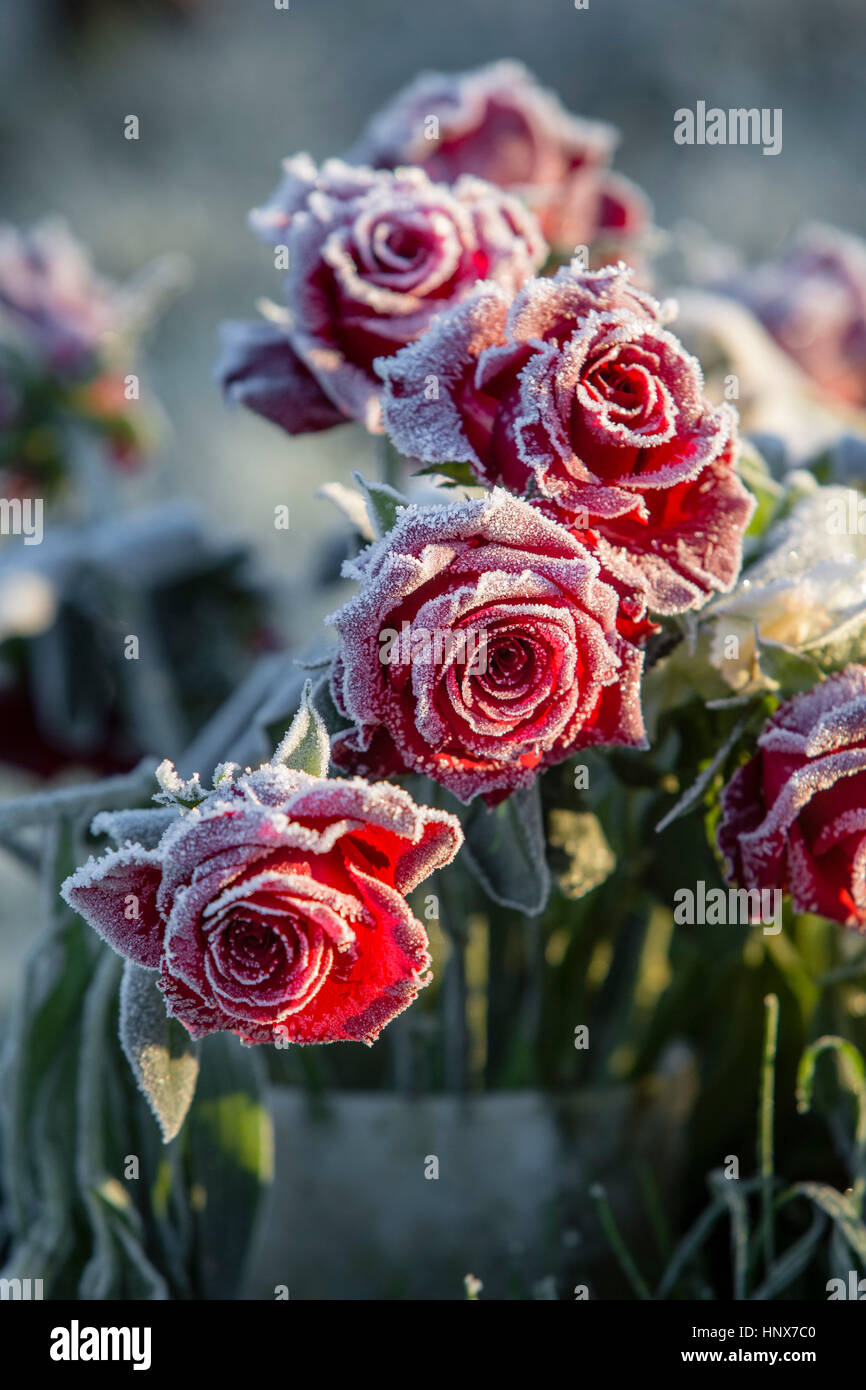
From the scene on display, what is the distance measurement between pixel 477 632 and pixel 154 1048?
0.13 metres

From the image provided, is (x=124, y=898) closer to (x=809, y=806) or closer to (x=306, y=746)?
A: (x=306, y=746)

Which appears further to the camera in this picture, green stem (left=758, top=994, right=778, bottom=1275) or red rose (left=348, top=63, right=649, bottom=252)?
red rose (left=348, top=63, right=649, bottom=252)

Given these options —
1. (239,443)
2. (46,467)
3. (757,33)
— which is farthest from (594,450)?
(757,33)

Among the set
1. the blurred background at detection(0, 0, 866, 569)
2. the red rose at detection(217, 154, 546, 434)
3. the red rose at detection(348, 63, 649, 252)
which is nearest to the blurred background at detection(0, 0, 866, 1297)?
the blurred background at detection(0, 0, 866, 569)

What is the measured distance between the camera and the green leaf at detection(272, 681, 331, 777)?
28 centimetres

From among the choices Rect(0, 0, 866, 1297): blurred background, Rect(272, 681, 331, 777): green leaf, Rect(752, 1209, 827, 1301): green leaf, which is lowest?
Rect(752, 1209, 827, 1301): green leaf

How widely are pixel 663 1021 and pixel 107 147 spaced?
203 centimetres

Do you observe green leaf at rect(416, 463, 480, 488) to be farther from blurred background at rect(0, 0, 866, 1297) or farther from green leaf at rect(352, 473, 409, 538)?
blurred background at rect(0, 0, 866, 1297)

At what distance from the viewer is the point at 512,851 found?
327 mm

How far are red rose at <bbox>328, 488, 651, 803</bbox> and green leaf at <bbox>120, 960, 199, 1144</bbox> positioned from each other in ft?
0.30

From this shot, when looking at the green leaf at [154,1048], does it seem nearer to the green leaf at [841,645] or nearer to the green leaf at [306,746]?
the green leaf at [306,746]

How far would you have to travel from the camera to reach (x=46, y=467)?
2.29ft

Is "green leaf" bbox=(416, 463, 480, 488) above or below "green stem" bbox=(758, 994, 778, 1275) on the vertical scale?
above

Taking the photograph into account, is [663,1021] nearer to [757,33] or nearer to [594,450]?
[594,450]
